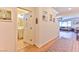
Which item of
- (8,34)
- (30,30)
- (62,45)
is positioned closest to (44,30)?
(30,30)

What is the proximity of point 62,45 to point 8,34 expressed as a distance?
2.38 feet

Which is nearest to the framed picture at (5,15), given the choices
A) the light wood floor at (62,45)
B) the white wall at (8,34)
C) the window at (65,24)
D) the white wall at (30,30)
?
the white wall at (8,34)

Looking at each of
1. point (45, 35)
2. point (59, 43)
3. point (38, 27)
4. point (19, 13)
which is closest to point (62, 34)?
point (59, 43)

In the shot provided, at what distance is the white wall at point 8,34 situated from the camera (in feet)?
4.79

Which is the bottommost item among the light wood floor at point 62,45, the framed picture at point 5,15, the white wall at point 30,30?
the light wood floor at point 62,45

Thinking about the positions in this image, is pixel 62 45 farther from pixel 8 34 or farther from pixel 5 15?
pixel 5 15

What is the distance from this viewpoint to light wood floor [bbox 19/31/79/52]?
4.89ft

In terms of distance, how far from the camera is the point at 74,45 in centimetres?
156

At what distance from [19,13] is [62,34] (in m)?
0.68

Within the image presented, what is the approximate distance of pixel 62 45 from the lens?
1568 millimetres

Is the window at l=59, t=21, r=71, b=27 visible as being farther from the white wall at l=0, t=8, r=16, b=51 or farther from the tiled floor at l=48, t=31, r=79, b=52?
the white wall at l=0, t=8, r=16, b=51

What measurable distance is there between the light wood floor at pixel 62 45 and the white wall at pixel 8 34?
7.0 inches

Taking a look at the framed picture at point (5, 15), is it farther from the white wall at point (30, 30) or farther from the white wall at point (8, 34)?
the white wall at point (30, 30)
